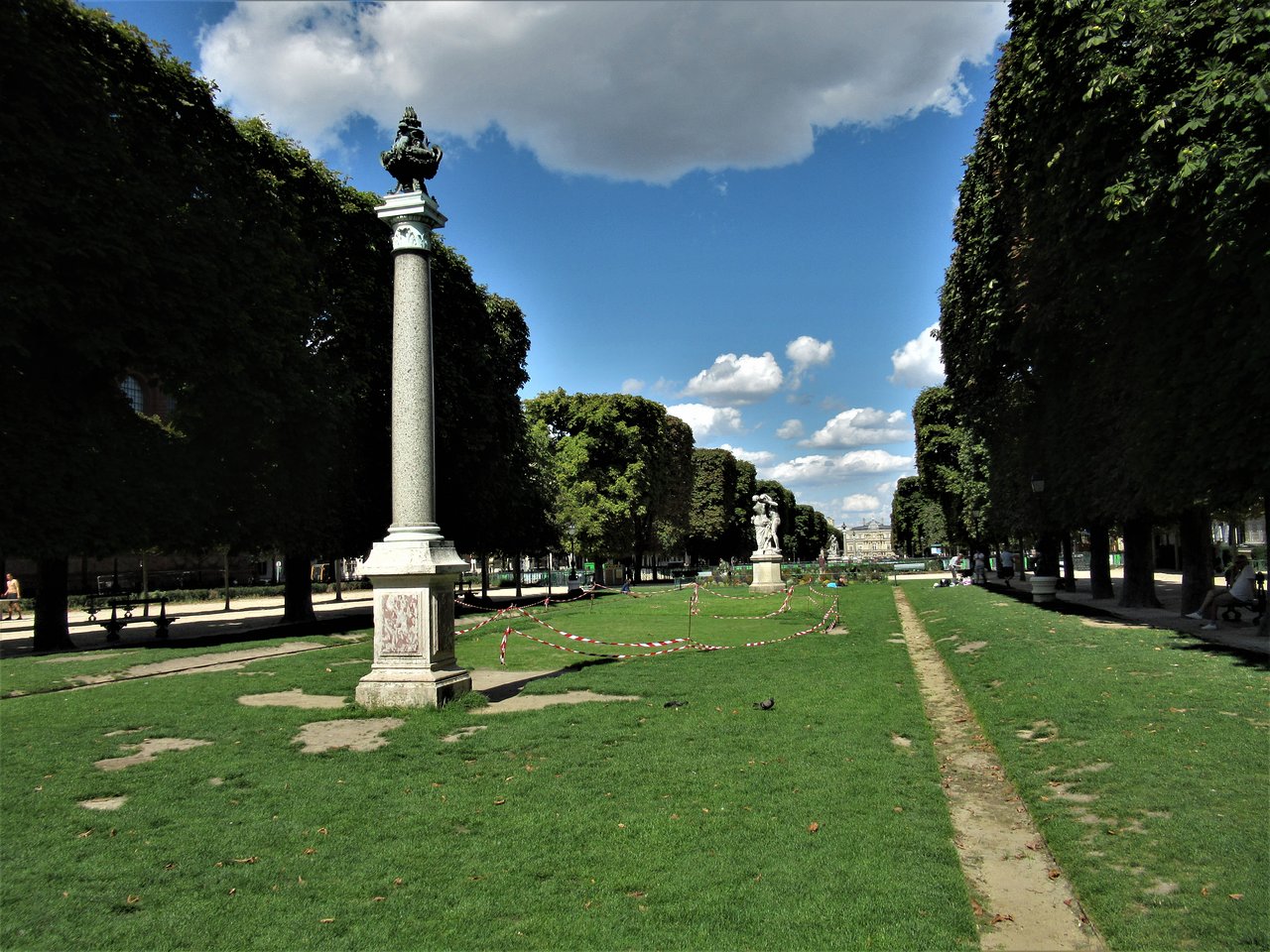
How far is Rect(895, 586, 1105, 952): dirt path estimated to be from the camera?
15.0 feet

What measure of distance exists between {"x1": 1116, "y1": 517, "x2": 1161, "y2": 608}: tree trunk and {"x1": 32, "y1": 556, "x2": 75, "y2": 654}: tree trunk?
1137 inches

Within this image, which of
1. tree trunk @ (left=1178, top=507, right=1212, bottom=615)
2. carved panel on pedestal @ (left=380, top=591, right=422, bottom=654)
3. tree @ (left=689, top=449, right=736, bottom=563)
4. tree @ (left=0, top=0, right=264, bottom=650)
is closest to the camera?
carved panel on pedestal @ (left=380, top=591, right=422, bottom=654)

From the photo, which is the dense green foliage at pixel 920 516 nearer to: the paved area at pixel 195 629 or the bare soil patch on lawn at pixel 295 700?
the paved area at pixel 195 629

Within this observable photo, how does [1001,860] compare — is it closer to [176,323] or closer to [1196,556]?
[1196,556]

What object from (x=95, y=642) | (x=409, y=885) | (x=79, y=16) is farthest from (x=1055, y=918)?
(x=95, y=642)

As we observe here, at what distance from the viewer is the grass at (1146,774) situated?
459 cm

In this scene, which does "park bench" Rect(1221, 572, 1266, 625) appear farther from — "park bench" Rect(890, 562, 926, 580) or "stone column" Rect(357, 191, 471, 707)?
"park bench" Rect(890, 562, 926, 580)

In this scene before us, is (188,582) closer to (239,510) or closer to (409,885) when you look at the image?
(239,510)

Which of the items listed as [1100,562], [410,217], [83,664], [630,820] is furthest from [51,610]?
[1100,562]

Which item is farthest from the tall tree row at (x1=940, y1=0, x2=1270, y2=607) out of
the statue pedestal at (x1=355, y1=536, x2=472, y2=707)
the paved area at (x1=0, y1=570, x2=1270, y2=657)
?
the statue pedestal at (x1=355, y1=536, x2=472, y2=707)

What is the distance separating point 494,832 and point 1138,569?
2411cm

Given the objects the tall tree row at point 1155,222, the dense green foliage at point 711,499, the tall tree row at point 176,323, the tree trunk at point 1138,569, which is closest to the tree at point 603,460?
the dense green foliage at point 711,499

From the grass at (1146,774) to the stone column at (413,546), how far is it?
678cm

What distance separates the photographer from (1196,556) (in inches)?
815
